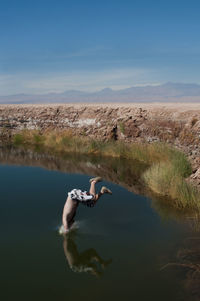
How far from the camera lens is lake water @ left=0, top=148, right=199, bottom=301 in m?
5.47

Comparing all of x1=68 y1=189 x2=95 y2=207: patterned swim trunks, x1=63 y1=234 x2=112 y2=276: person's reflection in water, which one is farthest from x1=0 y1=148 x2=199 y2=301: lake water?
x1=68 y1=189 x2=95 y2=207: patterned swim trunks

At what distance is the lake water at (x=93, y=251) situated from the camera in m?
5.47

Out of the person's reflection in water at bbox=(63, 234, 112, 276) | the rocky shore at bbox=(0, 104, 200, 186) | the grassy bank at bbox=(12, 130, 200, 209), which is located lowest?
the person's reflection in water at bbox=(63, 234, 112, 276)

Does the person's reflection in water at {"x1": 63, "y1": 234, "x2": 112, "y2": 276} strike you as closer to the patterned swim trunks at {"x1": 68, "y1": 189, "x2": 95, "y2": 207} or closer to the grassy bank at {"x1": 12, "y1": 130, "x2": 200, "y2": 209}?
the patterned swim trunks at {"x1": 68, "y1": 189, "x2": 95, "y2": 207}

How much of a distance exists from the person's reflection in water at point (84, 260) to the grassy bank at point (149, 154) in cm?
348

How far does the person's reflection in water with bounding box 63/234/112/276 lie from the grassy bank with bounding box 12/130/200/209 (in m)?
3.48

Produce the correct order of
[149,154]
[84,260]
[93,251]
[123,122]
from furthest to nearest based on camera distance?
[123,122]
[149,154]
[93,251]
[84,260]

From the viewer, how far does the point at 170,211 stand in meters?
9.15

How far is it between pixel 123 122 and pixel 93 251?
13849 millimetres

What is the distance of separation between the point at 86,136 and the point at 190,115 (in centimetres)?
684

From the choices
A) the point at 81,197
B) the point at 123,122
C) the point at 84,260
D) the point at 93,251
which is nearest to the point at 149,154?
the point at 123,122

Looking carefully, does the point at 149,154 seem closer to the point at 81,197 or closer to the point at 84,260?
the point at 81,197

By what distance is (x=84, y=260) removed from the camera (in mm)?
6566

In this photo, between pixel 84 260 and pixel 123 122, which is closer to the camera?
pixel 84 260
